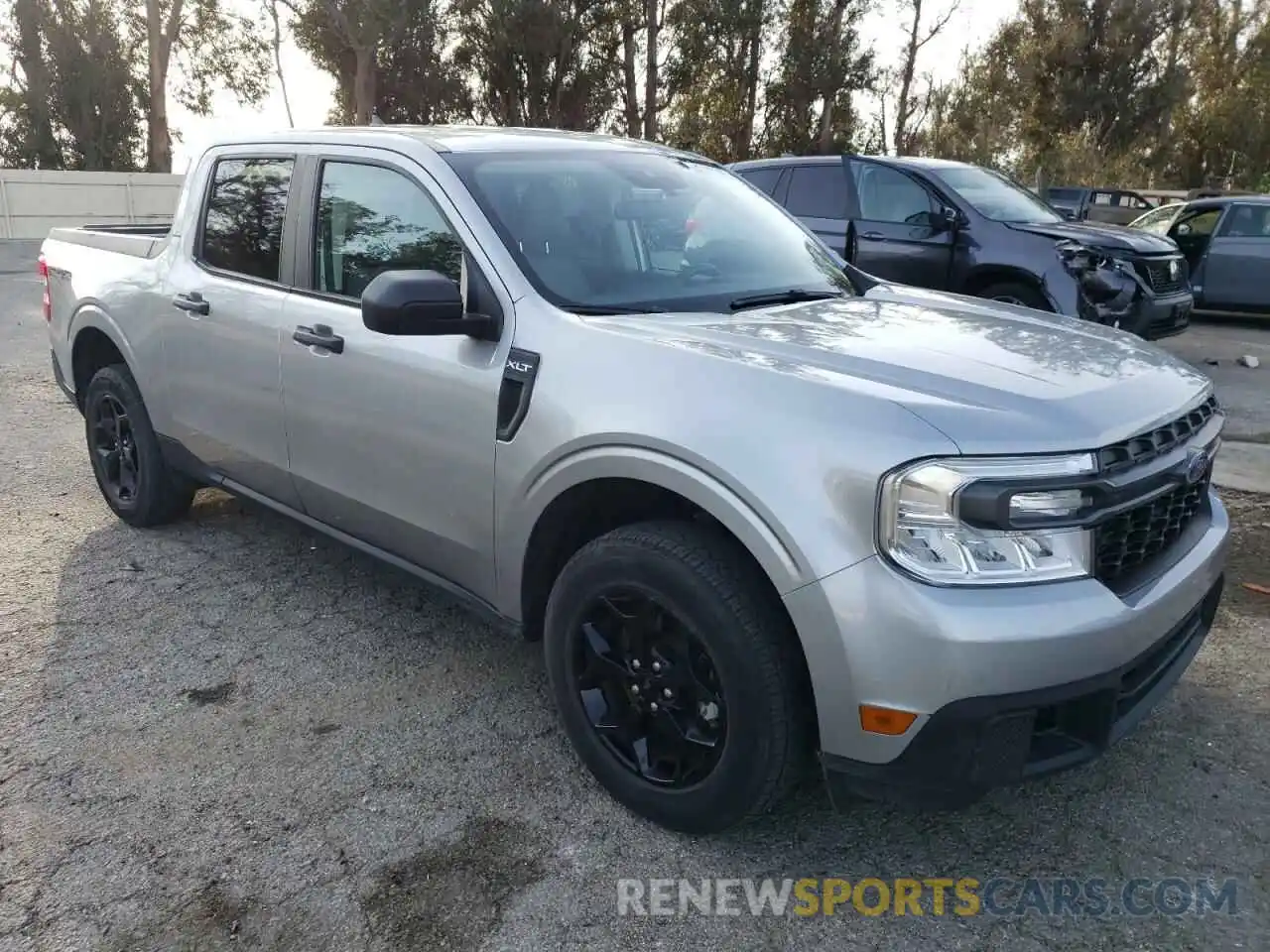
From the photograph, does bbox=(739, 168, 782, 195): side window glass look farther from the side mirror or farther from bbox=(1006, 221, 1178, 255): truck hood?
the side mirror

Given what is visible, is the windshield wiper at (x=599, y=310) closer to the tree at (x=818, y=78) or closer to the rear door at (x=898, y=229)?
the rear door at (x=898, y=229)

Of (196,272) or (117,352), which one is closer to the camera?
(196,272)

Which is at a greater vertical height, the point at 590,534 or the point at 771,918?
the point at 590,534

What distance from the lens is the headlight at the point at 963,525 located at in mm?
2172

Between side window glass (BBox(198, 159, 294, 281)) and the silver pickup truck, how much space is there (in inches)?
0.6

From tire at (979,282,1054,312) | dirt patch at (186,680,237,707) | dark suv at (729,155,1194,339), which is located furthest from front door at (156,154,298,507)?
tire at (979,282,1054,312)

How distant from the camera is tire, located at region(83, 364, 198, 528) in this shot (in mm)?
Answer: 4664

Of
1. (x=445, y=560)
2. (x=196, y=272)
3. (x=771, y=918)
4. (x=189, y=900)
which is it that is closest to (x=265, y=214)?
(x=196, y=272)

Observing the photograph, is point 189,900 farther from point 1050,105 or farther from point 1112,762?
point 1050,105

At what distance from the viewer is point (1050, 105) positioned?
29.3m

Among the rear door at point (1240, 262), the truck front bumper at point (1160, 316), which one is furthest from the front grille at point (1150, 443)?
the rear door at point (1240, 262)

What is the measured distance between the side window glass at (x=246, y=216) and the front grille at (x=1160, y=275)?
→ 7.42 meters

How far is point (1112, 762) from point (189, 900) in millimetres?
2518

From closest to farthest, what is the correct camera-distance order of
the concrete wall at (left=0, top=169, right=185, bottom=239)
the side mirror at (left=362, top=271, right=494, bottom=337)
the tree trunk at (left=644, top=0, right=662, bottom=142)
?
the side mirror at (left=362, top=271, right=494, bottom=337)
the concrete wall at (left=0, top=169, right=185, bottom=239)
the tree trunk at (left=644, top=0, right=662, bottom=142)
